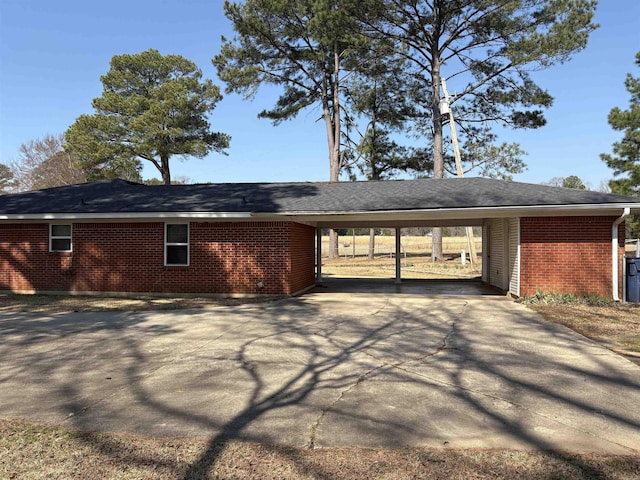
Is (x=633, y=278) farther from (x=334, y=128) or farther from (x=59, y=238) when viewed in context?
(x=334, y=128)

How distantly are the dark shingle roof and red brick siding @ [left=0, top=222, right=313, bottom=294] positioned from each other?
617 mm

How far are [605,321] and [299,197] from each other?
28.0 feet

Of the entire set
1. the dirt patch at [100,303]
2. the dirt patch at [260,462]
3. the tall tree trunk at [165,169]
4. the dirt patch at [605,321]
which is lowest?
the dirt patch at [100,303]

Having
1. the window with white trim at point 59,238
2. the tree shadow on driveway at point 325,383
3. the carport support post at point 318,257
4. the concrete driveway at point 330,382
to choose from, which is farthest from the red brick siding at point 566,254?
the window with white trim at point 59,238

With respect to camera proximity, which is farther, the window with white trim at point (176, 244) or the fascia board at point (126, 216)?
the window with white trim at point (176, 244)

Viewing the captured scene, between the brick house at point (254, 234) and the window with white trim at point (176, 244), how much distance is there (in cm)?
3

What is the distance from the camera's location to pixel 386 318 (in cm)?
967

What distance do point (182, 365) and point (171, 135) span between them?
28.7 meters

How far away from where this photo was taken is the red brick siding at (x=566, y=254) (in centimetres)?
1176

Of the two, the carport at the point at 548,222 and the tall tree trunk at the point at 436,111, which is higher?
the tall tree trunk at the point at 436,111

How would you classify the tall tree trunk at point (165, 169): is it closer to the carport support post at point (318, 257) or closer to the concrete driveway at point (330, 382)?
the carport support post at point (318, 257)

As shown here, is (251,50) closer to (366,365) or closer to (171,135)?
(171,135)

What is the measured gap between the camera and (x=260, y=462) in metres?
3.27

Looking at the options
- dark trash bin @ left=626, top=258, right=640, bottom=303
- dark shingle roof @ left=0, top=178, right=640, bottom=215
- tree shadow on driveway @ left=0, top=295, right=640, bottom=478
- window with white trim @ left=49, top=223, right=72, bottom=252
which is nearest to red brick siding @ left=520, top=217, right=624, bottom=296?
dark trash bin @ left=626, top=258, right=640, bottom=303
